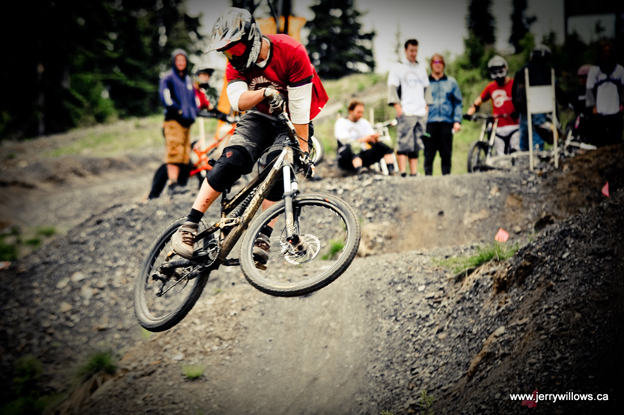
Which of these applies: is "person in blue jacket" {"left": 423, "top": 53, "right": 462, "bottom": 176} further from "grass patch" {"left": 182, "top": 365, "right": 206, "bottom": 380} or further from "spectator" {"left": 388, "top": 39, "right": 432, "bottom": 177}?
"grass patch" {"left": 182, "top": 365, "right": 206, "bottom": 380}

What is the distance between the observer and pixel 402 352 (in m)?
5.37

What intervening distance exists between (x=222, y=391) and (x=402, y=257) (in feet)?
10.2

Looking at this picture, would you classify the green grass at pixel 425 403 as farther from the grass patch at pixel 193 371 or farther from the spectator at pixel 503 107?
the spectator at pixel 503 107

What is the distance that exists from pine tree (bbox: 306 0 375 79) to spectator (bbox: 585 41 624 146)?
30.8 m

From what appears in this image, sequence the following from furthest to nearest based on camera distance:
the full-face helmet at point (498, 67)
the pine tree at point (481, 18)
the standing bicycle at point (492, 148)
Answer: the pine tree at point (481, 18) < the standing bicycle at point (492, 148) < the full-face helmet at point (498, 67)

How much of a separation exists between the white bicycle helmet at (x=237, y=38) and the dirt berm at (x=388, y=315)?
11.4 ft

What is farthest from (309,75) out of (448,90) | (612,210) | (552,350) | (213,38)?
(448,90)

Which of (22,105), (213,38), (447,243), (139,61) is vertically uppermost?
(139,61)

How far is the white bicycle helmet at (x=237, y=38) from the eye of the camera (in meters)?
3.71

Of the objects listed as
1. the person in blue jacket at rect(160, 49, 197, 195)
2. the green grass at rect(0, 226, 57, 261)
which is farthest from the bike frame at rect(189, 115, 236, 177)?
the green grass at rect(0, 226, 57, 261)

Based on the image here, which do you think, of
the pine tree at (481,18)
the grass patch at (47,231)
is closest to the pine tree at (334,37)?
the pine tree at (481,18)

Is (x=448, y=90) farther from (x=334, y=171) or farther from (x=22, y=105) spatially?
(x=22, y=105)

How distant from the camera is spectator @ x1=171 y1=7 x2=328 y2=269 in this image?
3789 millimetres

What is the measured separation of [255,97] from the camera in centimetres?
377
